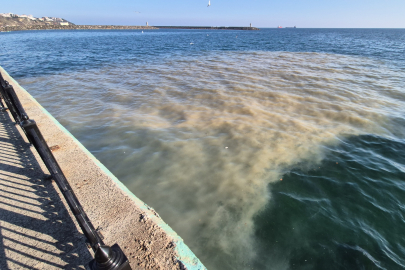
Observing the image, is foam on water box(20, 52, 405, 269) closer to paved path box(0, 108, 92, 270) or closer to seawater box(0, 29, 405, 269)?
seawater box(0, 29, 405, 269)

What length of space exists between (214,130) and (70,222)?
168 inches

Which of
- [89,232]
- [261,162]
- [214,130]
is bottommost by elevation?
[261,162]

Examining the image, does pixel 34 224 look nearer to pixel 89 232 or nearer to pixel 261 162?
pixel 89 232

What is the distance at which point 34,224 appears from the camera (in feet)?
7.49

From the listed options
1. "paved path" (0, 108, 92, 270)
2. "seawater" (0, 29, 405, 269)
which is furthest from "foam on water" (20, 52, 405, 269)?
"paved path" (0, 108, 92, 270)

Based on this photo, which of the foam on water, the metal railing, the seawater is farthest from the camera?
the foam on water

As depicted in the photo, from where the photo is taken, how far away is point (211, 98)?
28.5 feet

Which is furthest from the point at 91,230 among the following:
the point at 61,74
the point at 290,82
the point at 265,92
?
the point at 61,74

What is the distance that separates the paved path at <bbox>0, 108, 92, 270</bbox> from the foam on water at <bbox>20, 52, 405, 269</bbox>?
1.40 metres

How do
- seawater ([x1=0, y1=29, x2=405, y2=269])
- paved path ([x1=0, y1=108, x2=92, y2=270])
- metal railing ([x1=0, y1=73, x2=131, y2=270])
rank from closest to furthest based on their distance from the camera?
metal railing ([x1=0, y1=73, x2=131, y2=270])
paved path ([x1=0, y1=108, x2=92, y2=270])
seawater ([x1=0, y1=29, x2=405, y2=269])

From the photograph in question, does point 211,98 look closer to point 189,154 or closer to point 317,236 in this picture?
point 189,154

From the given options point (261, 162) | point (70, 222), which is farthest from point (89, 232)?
point (261, 162)

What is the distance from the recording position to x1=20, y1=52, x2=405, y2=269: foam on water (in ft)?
11.4

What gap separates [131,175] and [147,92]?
5911 mm
